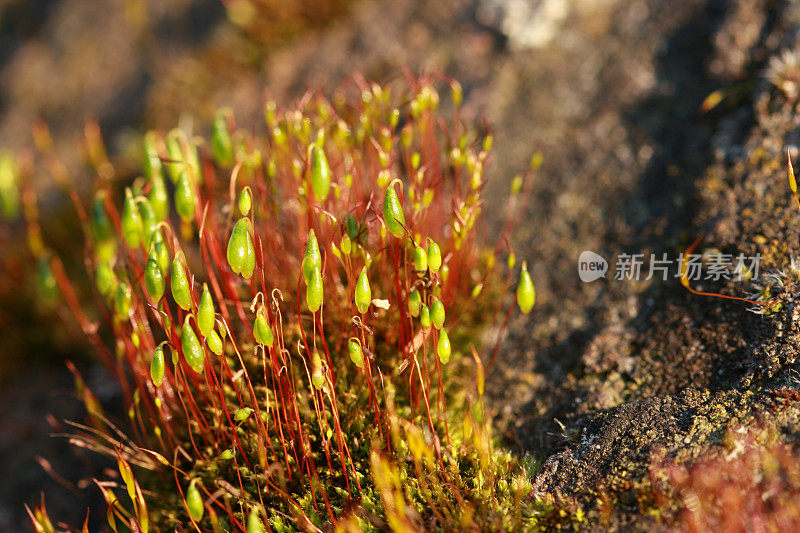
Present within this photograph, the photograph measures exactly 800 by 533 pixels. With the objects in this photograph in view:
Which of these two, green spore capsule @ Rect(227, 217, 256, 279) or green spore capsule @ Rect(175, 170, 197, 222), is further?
green spore capsule @ Rect(175, 170, 197, 222)

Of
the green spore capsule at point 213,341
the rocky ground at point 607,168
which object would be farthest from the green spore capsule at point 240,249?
the rocky ground at point 607,168

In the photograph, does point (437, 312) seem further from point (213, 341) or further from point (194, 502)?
point (194, 502)

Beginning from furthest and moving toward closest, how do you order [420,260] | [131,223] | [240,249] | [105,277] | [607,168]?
[607,168] < [105,277] < [131,223] < [420,260] < [240,249]

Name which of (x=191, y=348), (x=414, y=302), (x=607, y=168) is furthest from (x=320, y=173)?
(x=607, y=168)

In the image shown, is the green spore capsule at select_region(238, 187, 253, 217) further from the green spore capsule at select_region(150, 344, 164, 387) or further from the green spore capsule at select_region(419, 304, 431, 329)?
the green spore capsule at select_region(419, 304, 431, 329)

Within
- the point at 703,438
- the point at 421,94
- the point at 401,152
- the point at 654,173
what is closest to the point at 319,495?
the point at 703,438

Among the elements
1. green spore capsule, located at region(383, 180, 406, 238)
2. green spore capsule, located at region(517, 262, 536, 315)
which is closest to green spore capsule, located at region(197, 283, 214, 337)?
green spore capsule, located at region(383, 180, 406, 238)

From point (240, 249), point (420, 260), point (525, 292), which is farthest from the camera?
point (525, 292)

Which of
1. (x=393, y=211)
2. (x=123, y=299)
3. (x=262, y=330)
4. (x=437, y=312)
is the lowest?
(x=123, y=299)
